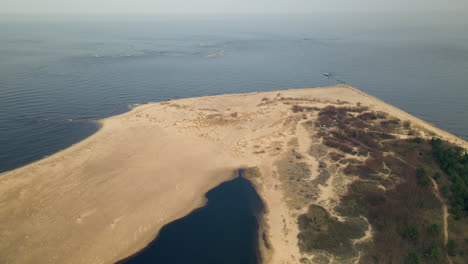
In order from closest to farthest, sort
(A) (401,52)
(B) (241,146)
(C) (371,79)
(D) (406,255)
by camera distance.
Result: (D) (406,255), (B) (241,146), (C) (371,79), (A) (401,52)

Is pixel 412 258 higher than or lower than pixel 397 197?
lower

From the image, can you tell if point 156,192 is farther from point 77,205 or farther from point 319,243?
point 319,243

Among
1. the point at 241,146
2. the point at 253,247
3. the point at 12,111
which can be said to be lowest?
the point at 253,247

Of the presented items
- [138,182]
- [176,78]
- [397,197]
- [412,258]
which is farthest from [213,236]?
[176,78]

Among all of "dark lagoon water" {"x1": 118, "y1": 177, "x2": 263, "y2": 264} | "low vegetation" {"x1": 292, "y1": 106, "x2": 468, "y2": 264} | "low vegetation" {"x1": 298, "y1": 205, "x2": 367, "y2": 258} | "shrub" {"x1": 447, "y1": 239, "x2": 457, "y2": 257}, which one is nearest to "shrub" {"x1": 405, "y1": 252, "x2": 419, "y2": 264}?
"low vegetation" {"x1": 292, "y1": 106, "x2": 468, "y2": 264}

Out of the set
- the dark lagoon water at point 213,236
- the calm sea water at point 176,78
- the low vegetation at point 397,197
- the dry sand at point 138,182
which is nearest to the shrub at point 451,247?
the low vegetation at point 397,197

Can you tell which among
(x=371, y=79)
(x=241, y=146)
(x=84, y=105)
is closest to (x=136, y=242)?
(x=241, y=146)

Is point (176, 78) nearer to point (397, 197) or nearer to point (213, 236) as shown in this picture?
point (213, 236)
